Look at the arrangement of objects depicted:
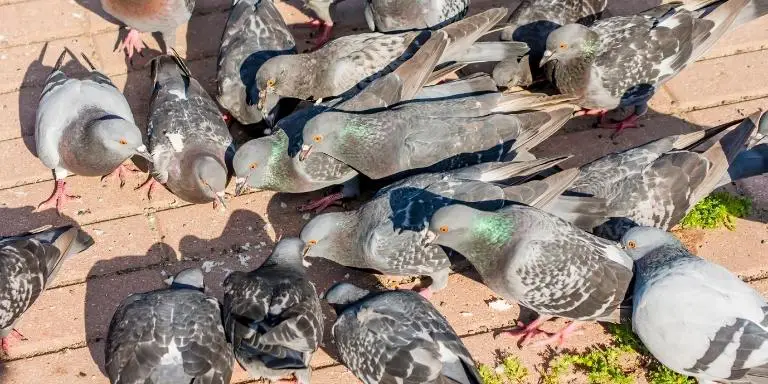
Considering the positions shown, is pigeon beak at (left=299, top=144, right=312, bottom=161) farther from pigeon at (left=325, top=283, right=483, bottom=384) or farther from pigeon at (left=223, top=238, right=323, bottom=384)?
pigeon at (left=325, top=283, right=483, bottom=384)

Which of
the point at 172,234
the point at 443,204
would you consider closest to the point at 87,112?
the point at 172,234

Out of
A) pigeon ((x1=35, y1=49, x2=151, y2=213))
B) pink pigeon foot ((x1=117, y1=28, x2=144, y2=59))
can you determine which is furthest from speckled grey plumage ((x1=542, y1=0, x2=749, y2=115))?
pink pigeon foot ((x1=117, y1=28, x2=144, y2=59))

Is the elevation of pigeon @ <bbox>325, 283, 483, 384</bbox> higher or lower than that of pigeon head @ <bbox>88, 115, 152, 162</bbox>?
lower

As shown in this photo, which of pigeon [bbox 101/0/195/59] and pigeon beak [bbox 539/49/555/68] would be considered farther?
pigeon [bbox 101/0/195/59]

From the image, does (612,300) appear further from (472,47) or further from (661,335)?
(472,47)

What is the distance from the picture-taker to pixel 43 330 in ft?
19.5

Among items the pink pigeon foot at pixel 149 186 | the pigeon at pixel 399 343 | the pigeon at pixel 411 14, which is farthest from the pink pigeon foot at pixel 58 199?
the pigeon at pixel 411 14

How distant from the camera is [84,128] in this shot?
21.5ft

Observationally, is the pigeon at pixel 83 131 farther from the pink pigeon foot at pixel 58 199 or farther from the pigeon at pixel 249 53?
the pigeon at pixel 249 53

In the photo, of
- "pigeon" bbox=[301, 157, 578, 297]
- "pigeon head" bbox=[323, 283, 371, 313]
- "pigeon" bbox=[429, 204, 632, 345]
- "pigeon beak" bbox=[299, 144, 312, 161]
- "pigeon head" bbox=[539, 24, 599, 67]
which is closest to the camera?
"pigeon" bbox=[429, 204, 632, 345]

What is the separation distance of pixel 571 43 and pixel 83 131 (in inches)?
152

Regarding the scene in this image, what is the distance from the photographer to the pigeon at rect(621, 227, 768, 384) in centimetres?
518

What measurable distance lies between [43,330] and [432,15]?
401cm

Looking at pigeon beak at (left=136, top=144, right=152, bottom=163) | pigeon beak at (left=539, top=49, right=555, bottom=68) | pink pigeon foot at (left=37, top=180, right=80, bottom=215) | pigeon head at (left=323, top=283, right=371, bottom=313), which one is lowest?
pink pigeon foot at (left=37, top=180, right=80, bottom=215)
